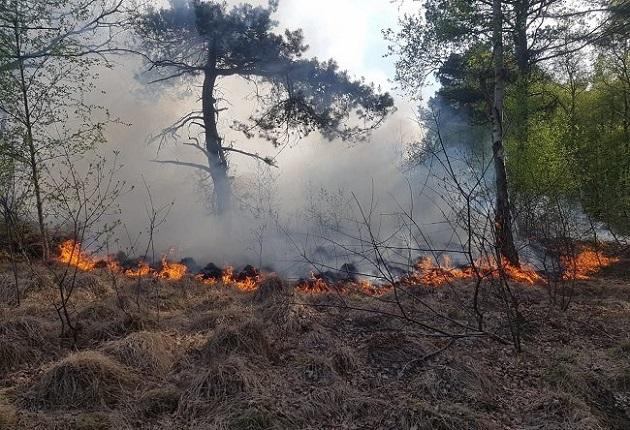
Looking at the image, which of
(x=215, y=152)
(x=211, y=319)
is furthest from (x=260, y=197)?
(x=211, y=319)

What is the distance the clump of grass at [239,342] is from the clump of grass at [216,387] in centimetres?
49

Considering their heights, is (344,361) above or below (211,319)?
below

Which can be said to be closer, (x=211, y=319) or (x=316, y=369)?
(x=316, y=369)

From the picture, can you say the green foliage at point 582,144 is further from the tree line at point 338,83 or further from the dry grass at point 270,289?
the dry grass at point 270,289

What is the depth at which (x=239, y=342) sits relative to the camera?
525 centimetres

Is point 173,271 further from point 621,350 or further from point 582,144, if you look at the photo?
point 582,144

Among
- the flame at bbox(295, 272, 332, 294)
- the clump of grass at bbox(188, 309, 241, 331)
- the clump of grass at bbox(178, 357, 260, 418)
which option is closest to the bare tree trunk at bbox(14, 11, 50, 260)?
the clump of grass at bbox(188, 309, 241, 331)

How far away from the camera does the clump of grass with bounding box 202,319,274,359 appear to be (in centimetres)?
520

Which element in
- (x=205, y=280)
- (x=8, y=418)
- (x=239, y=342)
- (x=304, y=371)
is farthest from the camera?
(x=205, y=280)

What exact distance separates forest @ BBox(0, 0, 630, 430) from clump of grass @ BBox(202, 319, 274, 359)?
38 millimetres

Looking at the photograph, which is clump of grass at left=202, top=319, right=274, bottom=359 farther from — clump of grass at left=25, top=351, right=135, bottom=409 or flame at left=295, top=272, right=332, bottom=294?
flame at left=295, top=272, right=332, bottom=294

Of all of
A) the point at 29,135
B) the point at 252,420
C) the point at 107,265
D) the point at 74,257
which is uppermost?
the point at 29,135

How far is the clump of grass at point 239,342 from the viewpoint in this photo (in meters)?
5.20

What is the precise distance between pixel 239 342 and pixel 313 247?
945 cm
